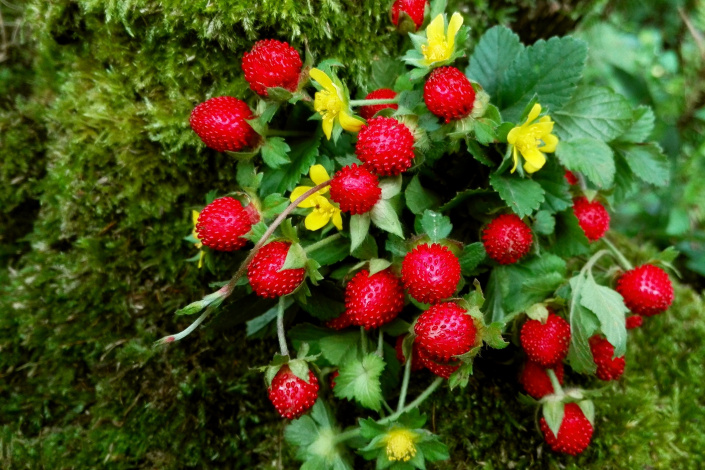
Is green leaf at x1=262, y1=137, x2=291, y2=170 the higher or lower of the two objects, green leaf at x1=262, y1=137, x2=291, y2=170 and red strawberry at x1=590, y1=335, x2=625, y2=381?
the higher

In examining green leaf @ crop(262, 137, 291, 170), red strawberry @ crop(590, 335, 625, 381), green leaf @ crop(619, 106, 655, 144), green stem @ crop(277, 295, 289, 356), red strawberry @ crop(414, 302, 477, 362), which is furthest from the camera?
green leaf @ crop(619, 106, 655, 144)

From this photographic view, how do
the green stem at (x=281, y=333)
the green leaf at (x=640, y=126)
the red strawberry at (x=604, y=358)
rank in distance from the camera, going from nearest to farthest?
the green stem at (x=281, y=333) → the red strawberry at (x=604, y=358) → the green leaf at (x=640, y=126)

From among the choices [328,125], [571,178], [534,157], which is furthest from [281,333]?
[571,178]

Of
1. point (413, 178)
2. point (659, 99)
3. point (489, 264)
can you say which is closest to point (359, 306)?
point (413, 178)

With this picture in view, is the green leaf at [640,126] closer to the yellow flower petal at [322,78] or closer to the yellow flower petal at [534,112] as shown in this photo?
the yellow flower petal at [534,112]

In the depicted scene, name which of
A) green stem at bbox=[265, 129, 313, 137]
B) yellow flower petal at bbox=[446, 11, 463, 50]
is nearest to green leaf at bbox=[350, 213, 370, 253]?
green stem at bbox=[265, 129, 313, 137]

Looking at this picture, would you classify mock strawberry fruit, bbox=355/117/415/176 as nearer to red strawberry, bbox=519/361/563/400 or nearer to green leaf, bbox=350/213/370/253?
green leaf, bbox=350/213/370/253

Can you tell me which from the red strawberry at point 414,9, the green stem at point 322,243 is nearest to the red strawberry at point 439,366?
the green stem at point 322,243

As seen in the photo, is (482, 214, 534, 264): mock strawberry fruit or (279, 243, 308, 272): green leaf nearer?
(279, 243, 308, 272): green leaf

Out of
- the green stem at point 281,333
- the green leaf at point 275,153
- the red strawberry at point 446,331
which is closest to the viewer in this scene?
the red strawberry at point 446,331
